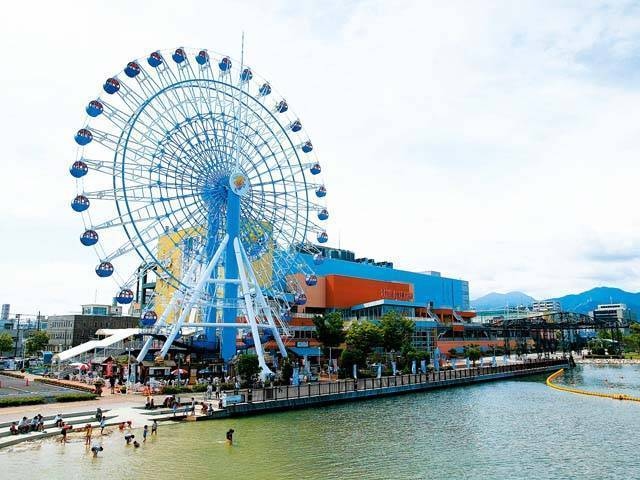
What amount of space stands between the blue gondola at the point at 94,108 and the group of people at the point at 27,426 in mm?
29739

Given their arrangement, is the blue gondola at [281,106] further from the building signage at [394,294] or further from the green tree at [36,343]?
the green tree at [36,343]

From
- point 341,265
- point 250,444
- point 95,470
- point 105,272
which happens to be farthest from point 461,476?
point 341,265

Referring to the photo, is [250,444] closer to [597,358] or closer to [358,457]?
[358,457]

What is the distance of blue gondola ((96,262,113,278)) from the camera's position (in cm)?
5294

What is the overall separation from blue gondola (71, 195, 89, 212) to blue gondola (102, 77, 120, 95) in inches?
432

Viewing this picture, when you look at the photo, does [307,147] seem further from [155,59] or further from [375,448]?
[375,448]

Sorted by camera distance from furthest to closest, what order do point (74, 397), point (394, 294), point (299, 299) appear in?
point (394, 294) < point (299, 299) < point (74, 397)

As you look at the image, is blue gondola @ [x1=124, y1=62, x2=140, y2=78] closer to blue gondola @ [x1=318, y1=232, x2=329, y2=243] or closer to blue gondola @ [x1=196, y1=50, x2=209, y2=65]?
blue gondola @ [x1=196, y1=50, x2=209, y2=65]

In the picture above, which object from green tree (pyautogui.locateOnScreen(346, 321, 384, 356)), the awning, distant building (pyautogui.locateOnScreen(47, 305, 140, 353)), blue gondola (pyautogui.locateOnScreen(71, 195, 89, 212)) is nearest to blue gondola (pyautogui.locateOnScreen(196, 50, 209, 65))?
blue gondola (pyautogui.locateOnScreen(71, 195, 89, 212))

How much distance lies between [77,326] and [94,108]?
73.7m

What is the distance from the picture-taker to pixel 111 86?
54625 millimetres

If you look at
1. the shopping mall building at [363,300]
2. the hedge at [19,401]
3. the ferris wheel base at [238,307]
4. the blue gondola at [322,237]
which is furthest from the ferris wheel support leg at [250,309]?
the shopping mall building at [363,300]

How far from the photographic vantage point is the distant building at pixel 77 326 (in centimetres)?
11388

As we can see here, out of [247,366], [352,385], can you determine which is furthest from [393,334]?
[247,366]
